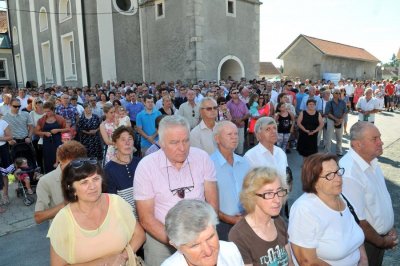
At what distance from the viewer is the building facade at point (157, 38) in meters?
18.0

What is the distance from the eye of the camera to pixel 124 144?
11.9 feet

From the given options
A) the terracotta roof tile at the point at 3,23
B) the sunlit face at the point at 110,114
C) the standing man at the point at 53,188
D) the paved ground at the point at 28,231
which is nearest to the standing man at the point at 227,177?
the standing man at the point at 53,188

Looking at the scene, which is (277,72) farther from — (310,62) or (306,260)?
(306,260)

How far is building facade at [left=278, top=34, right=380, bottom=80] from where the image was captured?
35.8 meters

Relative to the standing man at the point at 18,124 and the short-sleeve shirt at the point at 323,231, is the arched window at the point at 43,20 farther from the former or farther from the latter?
the short-sleeve shirt at the point at 323,231

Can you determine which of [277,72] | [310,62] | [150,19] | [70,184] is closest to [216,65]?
[150,19]

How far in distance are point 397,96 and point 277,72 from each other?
45184 millimetres

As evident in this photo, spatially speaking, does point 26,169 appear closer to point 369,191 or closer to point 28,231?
point 28,231

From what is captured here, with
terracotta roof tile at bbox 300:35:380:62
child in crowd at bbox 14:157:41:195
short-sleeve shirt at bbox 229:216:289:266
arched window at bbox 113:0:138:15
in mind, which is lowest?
child in crowd at bbox 14:157:41:195

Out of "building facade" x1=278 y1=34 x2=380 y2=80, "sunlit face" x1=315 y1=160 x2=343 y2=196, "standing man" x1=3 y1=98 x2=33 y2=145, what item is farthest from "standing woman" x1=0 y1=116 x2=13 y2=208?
"building facade" x1=278 y1=34 x2=380 y2=80

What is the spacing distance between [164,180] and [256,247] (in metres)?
0.90

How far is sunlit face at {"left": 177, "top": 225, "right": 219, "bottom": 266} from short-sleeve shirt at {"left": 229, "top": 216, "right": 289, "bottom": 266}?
20.6 inches

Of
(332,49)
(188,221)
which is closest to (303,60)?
(332,49)

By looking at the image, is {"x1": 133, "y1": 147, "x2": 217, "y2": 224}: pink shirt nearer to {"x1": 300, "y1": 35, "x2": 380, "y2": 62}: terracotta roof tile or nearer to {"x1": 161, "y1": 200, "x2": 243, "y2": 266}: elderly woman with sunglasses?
{"x1": 161, "y1": 200, "x2": 243, "y2": 266}: elderly woman with sunglasses
